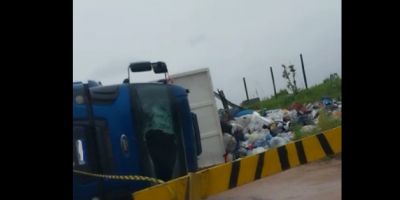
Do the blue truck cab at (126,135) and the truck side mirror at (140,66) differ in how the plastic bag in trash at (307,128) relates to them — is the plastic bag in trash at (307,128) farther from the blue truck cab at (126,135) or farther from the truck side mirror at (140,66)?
the blue truck cab at (126,135)

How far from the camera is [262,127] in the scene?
484 inches

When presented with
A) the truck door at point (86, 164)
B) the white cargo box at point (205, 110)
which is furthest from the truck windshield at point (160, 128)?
the white cargo box at point (205, 110)

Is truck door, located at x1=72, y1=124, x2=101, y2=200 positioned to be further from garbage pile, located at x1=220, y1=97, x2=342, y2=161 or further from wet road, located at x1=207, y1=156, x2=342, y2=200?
garbage pile, located at x1=220, y1=97, x2=342, y2=161

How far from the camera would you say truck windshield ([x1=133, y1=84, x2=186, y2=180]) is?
461 centimetres

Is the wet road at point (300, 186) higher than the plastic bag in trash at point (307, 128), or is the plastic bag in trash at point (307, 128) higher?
the plastic bag in trash at point (307, 128)

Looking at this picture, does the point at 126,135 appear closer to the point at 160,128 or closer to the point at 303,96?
the point at 160,128

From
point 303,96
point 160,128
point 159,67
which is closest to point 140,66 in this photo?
point 159,67

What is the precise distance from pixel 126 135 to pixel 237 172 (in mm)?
1320

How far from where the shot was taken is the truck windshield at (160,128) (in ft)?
15.1

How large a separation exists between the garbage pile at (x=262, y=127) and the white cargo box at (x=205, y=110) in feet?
1.16
